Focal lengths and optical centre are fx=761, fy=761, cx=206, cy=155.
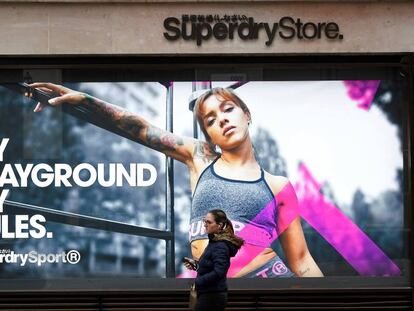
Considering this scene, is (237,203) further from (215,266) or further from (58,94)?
(215,266)

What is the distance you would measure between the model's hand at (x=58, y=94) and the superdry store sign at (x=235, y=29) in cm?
149

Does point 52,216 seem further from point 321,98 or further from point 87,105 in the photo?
point 321,98

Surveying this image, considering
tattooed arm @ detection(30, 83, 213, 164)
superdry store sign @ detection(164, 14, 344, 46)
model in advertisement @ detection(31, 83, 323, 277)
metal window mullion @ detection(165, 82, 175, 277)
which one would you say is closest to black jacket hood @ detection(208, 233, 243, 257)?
model in advertisement @ detection(31, 83, 323, 277)

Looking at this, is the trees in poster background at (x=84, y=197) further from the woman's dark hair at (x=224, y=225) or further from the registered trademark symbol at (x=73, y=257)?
the woman's dark hair at (x=224, y=225)

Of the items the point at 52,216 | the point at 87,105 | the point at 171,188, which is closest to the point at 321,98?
the point at 171,188

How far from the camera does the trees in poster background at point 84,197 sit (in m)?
10.2

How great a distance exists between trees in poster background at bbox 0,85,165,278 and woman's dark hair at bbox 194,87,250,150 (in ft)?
2.49

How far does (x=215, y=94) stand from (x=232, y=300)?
278 centimetres

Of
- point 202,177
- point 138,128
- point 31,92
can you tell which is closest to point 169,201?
point 202,177

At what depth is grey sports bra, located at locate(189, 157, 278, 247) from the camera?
10203mm

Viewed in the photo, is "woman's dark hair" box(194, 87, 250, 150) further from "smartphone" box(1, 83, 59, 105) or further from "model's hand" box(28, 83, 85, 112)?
"smartphone" box(1, 83, 59, 105)

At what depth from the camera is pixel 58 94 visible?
10305 millimetres

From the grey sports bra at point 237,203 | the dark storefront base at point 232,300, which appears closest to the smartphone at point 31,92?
the grey sports bra at point 237,203

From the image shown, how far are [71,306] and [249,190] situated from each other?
2813 millimetres
